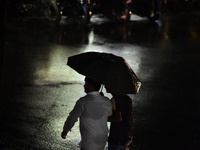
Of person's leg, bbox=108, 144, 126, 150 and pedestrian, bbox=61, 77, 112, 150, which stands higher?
pedestrian, bbox=61, 77, 112, 150

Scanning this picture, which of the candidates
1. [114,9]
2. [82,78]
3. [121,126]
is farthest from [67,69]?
[114,9]

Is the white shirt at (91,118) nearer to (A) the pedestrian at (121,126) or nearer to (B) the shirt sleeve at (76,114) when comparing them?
(B) the shirt sleeve at (76,114)

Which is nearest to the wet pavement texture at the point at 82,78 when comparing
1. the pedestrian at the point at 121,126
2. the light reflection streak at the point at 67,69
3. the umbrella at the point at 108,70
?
the light reflection streak at the point at 67,69

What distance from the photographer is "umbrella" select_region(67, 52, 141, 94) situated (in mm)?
4641

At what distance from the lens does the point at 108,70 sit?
468cm

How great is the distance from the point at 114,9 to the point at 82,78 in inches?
390

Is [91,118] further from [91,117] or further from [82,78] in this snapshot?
[82,78]

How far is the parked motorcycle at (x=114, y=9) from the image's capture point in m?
19.3

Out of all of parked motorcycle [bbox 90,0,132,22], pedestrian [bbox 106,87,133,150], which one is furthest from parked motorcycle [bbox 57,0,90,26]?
pedestrian [bbox 106,87,133,150]

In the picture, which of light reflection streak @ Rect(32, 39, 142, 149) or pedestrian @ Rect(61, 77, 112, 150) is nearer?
pedestrian @ Rect(61, 77, 112, 150)

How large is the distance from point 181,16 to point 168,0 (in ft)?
6.69

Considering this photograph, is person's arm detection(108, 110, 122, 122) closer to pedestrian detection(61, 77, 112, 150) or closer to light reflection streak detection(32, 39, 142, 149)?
pedestrian detection(61, 77, 112, 150)

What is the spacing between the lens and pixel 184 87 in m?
9.84

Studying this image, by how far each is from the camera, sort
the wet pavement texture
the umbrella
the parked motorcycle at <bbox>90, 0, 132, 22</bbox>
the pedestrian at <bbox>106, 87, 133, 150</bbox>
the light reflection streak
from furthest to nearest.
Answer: the parked motorcycle at <bbox>90, 0, 132, 22</bbox>
the light reflection streak
the wet pavement texture
the pedestrian at <bbox>106, 87, 133, 150</bbox>
the umbrella
